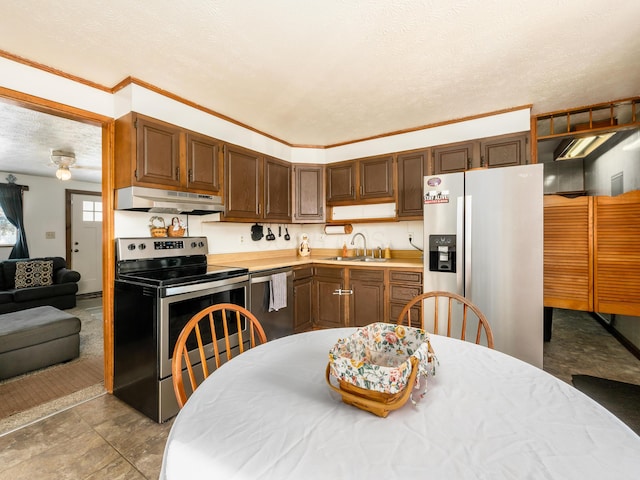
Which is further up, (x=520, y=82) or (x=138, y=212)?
(x=520, y=82)

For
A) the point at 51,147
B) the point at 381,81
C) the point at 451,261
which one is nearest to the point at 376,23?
the point at 381,81

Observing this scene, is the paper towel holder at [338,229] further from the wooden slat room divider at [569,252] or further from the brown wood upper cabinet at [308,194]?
the wooden slat room divider at [569,252]

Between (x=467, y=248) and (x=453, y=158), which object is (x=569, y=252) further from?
(x=453, y=158)

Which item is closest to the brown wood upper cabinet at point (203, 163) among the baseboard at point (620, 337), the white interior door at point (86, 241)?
the baseboard at point (620, 337)

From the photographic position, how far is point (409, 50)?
2.00 meters

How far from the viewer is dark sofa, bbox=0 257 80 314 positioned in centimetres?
425

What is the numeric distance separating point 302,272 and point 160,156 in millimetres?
1820

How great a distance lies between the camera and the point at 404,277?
3.09 metres

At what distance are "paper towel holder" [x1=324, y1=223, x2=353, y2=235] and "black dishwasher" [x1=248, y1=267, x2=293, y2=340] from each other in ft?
3.63

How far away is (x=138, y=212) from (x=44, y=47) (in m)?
1.21

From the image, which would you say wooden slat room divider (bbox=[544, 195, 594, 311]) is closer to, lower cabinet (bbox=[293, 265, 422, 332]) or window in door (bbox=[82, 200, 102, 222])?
lower cabinet (bbox=[293, 265, 422, 332])

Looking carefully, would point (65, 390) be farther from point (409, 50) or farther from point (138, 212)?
point (409, 50)

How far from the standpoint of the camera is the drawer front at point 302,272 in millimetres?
3363

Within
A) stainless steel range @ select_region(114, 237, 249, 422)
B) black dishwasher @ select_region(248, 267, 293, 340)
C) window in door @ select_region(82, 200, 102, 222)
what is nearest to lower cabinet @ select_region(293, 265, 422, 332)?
black dishwasher @ select_region(248, 267, 293, 340)
